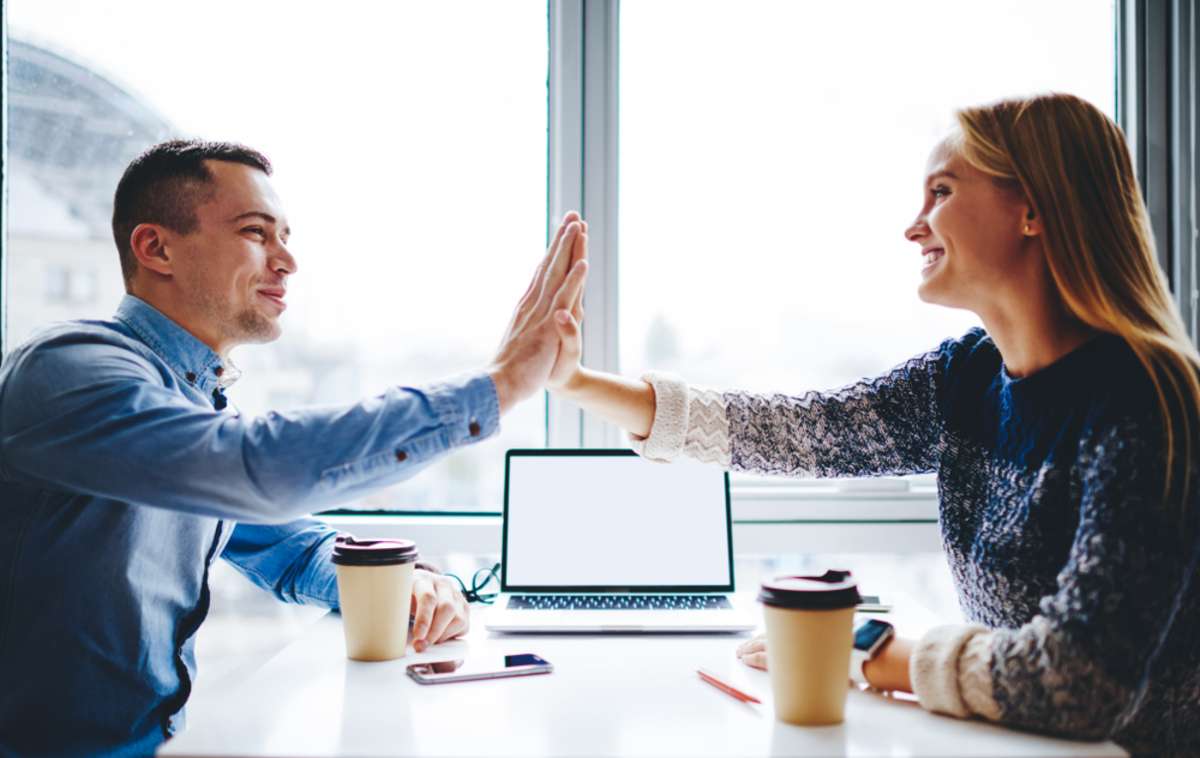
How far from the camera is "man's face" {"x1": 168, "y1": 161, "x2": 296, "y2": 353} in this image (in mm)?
1386

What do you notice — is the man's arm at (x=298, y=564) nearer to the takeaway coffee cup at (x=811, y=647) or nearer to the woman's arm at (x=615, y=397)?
the woman's arm at (x=615, y=397)

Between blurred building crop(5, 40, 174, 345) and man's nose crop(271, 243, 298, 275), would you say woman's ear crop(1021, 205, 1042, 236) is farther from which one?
blurred building crop(5, 40, 174, 345)

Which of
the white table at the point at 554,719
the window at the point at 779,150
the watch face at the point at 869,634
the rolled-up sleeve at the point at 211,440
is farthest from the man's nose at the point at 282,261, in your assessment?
the watch face at the point at 869,634

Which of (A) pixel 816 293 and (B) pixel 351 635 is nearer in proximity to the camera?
(B) pixel 351 635

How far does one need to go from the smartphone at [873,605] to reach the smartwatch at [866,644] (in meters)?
0.39

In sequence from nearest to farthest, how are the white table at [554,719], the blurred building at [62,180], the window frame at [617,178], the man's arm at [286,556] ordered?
1. the white table at [554,719]
2. the man's arm at [286,556]
3. the window frame at [617,178]
4. the blurred building at [62,180]

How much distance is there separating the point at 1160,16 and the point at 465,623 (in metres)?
1.94

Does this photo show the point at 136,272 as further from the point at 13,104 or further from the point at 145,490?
the point at 13,104

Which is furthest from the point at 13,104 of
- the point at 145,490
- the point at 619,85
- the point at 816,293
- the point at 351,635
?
the point at 816,293

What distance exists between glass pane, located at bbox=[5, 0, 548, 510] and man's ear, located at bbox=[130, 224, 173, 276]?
0.63 meters

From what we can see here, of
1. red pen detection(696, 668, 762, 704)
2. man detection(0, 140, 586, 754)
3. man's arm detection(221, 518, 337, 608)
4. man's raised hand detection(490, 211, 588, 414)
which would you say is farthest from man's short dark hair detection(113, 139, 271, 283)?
red pen detection(696, 668, 762, 704)

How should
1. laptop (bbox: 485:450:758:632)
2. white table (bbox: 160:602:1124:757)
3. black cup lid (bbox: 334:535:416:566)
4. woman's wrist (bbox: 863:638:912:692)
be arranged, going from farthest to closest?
laptop (bbox: 485:450:758:632) → black cup lid (bbox: 334:535:416:566) → woman's wrist (bbox: 863:638:912:692) → white table (bbox: 160:602:1124:757)

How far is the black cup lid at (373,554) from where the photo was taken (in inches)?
44.8

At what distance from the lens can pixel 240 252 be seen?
4.64 feet
